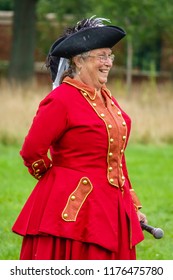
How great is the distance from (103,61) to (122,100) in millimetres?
14525

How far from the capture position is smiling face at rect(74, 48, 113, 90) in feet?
18.5

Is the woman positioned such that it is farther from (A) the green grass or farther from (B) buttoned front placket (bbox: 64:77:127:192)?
(A) the green grass

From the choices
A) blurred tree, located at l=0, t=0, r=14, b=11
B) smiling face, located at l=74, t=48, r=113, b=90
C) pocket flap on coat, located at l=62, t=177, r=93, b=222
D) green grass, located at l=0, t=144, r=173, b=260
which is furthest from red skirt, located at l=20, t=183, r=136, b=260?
blurred tree, located at l=0, t=0, r=14, b=11

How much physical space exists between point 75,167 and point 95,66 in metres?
0.57

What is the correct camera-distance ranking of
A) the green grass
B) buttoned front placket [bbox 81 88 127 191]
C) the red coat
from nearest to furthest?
the red coat, buttoned front placket [bbox 81 88 127 191], the green grass

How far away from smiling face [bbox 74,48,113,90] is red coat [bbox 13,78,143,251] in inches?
2.4

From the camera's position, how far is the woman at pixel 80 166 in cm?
555

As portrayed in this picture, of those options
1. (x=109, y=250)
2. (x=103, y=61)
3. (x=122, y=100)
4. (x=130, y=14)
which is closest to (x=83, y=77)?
(x=103, y=61)

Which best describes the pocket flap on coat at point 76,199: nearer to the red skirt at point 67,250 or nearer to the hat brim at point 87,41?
the red skirt at point 67,250

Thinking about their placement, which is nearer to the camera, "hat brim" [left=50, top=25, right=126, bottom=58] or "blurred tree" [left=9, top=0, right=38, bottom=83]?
"hat brim" [left=50, top=25, right=126, bottom=58]

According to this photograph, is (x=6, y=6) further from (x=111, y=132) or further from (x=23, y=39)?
(x=111, y=132)

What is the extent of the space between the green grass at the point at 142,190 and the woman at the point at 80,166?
91.3 inches

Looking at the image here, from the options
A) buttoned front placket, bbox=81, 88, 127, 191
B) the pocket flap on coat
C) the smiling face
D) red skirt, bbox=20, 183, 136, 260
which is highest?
the smiling face

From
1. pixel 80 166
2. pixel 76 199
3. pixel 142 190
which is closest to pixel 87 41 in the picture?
pixel 80 166
